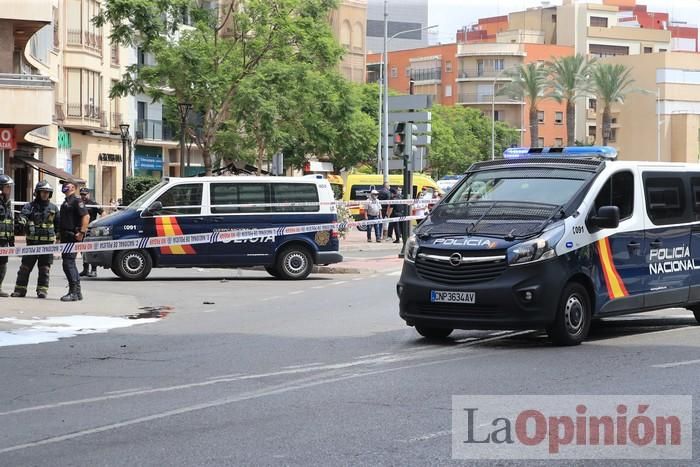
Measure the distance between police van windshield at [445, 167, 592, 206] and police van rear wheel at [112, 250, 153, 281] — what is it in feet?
36.3

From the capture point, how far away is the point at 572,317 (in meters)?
12.6

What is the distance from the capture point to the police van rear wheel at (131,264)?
929 inches

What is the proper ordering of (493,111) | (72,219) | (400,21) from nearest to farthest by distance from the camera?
1. (72,219)
2. (493,111)
3. (400,21)

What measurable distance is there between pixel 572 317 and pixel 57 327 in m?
6.66

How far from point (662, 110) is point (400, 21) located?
197 feet

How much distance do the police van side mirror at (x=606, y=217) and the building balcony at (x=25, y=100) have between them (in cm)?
2778

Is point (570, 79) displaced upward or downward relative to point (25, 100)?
upward

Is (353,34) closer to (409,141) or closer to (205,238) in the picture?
(409,141)

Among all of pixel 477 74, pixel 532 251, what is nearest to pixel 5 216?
pixel 532 251

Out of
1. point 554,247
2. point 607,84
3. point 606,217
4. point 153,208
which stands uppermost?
point 607,84

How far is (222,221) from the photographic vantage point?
23.8 metres

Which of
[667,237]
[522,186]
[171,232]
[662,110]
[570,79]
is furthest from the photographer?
[662,110]

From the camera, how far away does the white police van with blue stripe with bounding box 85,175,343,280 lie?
77.0 ft

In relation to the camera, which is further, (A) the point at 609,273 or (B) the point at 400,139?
(B) the point at 400,139
